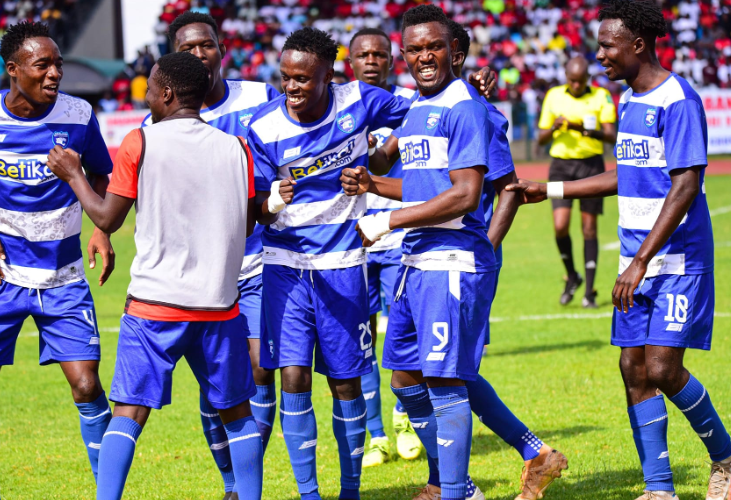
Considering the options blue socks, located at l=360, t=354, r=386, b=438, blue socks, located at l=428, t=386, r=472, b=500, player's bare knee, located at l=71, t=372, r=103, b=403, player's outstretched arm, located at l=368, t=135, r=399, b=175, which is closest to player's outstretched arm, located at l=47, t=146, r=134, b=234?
player's bare knee, located at l=71, t=372, r=103, b=403

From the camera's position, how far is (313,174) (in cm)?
476

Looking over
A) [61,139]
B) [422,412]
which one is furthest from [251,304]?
[61,139]

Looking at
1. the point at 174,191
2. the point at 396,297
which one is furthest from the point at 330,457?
the point at 174,191

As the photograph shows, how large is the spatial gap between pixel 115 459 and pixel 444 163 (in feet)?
6.52

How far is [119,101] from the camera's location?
1129 inches

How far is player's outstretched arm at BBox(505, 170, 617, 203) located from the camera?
4840mm

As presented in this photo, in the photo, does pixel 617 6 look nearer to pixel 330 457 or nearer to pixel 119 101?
pixel 330 457

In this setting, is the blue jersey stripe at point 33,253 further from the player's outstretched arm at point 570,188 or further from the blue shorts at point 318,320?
the player's outstretched arm at point 570,188

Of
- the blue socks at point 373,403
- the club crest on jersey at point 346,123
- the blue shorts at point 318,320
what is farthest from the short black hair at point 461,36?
the blue socks at point 373,403

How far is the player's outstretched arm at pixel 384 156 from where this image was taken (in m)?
5.08

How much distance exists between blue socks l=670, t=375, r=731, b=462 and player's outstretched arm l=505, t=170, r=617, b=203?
3.53ft

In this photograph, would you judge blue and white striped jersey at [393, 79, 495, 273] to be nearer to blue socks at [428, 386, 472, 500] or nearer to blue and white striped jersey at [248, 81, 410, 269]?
blue and white striped jersey at [248, 81, 410, 269]

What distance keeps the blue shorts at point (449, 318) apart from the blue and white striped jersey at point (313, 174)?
1.66 feet

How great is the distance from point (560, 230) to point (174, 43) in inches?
251
